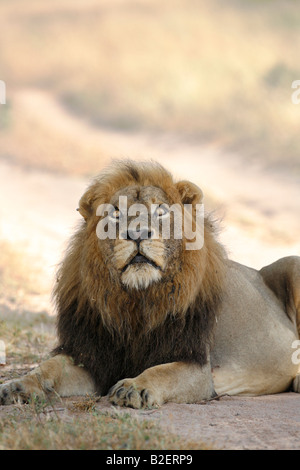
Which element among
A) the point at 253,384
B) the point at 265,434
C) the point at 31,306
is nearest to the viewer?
the point at 265,434

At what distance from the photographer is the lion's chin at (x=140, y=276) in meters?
5.57

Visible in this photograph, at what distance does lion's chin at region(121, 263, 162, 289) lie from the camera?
5570 millimetres

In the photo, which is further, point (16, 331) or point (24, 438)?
point (16, 331)

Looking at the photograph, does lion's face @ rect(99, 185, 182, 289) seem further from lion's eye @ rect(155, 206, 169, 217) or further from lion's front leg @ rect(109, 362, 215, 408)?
lion's front leg @ rect(109, 362, 215, 408)

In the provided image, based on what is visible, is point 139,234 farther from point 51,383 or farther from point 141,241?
point 51,383

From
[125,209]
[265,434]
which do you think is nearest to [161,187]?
[125,209]

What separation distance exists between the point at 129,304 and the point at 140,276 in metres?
0.40

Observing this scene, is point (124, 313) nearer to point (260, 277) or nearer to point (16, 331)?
point (260, 277)

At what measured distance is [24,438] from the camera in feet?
13.8

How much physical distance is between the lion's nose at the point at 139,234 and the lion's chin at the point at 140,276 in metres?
0.22

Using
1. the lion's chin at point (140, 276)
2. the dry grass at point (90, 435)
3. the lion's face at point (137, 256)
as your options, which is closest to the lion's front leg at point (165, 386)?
the lion's face at point (137, 256)

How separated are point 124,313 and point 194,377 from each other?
0.83 metres
